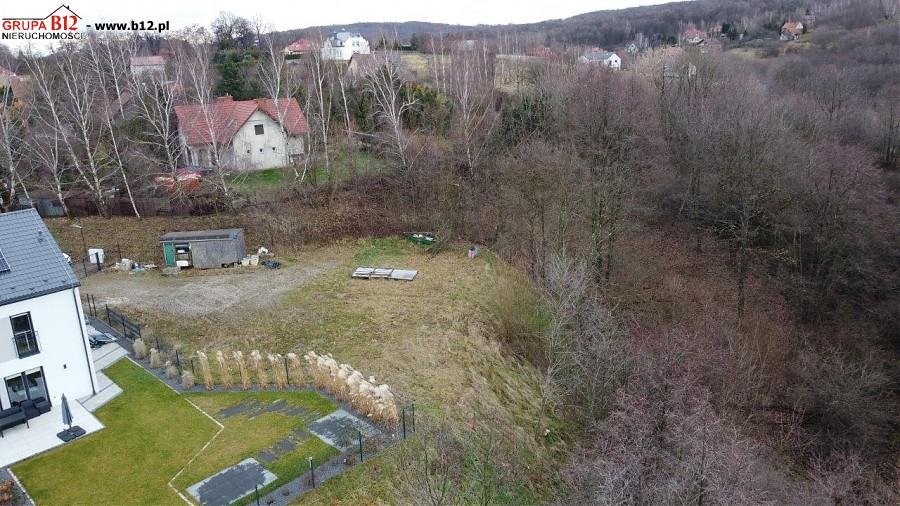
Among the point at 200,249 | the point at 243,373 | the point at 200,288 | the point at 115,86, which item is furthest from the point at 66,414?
the point at 115,86

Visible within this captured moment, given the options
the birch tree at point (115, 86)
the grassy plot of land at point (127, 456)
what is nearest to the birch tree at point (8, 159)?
the birch tree at point (115, 86)

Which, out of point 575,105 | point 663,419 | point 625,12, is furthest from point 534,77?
point 625,12

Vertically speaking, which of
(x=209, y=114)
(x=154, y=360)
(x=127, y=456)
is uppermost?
(x=209, y=114)

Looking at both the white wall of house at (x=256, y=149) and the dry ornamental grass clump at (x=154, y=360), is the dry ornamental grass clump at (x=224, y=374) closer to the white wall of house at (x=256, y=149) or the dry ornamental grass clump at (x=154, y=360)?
the dry ornamental grass clump at (x=154, y=360)

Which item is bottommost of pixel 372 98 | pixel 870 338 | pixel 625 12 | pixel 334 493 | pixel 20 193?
pixel 870 338

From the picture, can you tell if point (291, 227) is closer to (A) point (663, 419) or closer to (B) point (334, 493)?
(B) point (334, 493)

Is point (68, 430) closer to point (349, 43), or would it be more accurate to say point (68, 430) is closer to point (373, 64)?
point (373, 64)

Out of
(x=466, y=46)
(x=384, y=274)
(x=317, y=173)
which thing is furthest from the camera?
(x=466, y=46)

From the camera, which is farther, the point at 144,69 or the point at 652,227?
the point at 144,69
